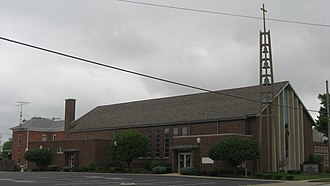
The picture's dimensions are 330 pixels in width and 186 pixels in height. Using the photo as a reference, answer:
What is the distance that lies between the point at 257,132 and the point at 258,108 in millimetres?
2498

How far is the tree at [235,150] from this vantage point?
43.2 m

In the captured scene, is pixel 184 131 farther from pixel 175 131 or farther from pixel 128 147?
pixel 128 147

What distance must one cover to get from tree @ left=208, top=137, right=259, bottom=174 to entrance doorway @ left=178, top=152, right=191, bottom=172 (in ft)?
21.8

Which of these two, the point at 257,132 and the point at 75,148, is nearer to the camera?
the point at 257,132

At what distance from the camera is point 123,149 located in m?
54.5

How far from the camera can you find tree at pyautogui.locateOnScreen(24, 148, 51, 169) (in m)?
64.8

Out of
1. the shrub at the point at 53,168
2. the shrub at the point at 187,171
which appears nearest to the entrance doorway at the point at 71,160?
the shrub at the point at 53,168

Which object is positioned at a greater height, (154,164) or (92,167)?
(154,164)

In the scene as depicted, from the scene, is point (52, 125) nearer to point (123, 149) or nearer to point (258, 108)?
point (123, 149)

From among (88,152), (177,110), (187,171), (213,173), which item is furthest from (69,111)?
(213,173)

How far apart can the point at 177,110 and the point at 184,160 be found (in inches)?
387

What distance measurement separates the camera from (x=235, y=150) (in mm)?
43250

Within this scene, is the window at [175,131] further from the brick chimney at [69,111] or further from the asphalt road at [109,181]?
→ the brick chimney at [69,111]

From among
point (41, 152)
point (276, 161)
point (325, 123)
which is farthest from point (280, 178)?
point (41, 152)
